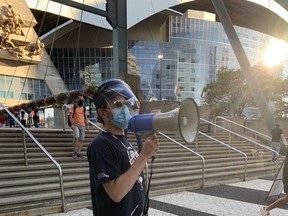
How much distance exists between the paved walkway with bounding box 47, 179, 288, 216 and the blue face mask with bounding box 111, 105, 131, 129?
12.3 feet

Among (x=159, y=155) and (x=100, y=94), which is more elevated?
(x=100, y=94)

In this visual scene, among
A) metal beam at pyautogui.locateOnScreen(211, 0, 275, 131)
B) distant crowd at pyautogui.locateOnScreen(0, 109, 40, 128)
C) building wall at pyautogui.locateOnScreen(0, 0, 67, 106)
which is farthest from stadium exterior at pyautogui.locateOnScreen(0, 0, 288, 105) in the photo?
metal beam at pyautogui.locateOnScreen(211, 0, 275, 131)

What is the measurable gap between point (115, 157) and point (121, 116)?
9.0 inches

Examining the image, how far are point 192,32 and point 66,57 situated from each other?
87.9 ft

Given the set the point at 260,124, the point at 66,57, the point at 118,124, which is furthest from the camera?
the point at 66,57

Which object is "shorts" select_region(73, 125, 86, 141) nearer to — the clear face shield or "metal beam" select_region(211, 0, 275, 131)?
the clear face shield

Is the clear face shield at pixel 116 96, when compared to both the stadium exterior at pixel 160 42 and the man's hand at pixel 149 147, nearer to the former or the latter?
the man's hand at pixel 149 147

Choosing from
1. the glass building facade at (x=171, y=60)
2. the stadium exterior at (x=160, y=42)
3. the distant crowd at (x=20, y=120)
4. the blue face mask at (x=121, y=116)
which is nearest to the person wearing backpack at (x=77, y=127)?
the distant crowd at (x=20, y=120)

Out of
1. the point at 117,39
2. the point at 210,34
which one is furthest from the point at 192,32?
the point at 117,39

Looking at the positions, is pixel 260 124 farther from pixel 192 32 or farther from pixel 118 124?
pixel 192 32

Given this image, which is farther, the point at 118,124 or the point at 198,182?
the point at 198,182

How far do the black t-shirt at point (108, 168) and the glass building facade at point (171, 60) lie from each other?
46.6 meters

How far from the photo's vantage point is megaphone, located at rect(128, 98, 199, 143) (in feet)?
4.75

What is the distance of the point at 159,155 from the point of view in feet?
29.2
